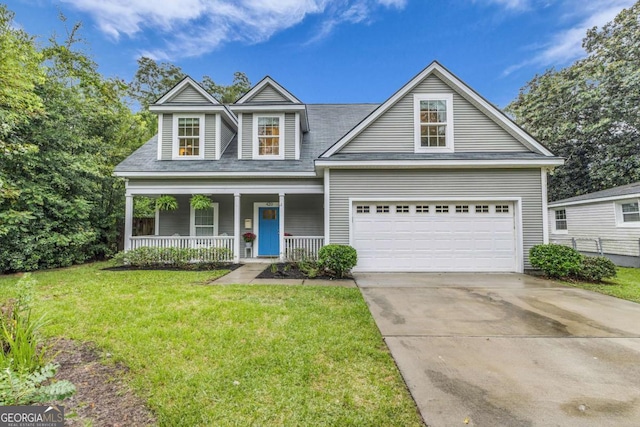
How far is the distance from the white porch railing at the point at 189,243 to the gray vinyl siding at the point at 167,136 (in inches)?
128

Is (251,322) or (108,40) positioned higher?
(108,40)

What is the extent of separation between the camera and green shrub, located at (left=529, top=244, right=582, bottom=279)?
7.62 m

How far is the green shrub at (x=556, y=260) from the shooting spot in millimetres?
7617

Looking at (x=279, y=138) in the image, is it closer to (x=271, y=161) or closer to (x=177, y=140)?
(x=271, y=161)

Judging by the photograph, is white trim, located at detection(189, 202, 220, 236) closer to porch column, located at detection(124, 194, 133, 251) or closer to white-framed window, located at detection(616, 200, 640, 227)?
porch column, located at detection(124, 194, 133, 251)

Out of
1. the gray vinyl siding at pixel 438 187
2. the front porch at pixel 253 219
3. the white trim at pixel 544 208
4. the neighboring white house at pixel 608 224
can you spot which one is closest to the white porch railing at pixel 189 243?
the front porch at pixel 253 219

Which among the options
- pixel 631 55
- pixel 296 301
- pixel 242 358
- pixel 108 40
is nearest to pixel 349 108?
pixel 296 301

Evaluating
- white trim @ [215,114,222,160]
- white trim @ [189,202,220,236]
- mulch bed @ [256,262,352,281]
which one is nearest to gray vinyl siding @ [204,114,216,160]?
white trim @ [215,114,222,160]

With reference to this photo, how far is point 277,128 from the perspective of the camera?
11.3 meters

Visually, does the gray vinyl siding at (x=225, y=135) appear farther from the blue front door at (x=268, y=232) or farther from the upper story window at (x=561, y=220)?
the upper story window at (x=561, y=220)

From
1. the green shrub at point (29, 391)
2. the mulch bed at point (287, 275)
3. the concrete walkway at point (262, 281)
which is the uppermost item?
the green shrub at point (29, 391)

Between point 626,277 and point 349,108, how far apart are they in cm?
1222

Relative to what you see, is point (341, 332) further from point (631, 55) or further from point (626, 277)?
point (631, 55)

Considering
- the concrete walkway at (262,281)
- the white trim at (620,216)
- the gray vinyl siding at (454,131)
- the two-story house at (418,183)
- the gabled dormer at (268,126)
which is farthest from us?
the white trim at (620,216)
